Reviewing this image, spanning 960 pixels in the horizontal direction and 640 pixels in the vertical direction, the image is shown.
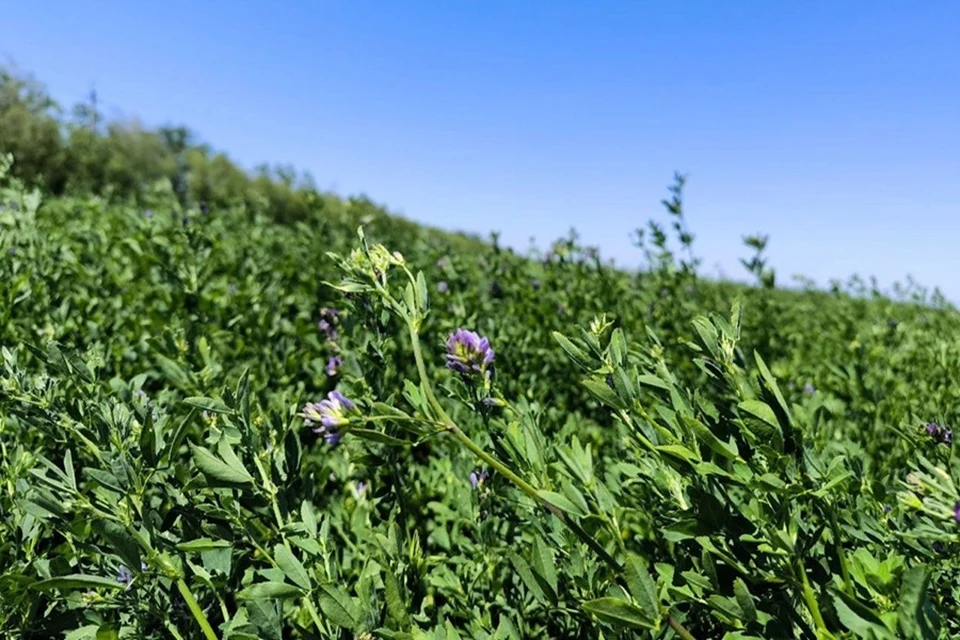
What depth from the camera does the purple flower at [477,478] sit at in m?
1.51

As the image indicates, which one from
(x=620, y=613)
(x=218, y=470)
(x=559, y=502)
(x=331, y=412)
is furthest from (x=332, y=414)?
(x=620, y=613)

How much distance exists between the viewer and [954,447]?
1685mm

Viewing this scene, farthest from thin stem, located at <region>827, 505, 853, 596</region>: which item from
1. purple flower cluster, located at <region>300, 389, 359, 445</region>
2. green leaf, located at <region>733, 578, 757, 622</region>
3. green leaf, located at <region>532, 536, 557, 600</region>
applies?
purple flower cluster, located at <region>300, 389, 359, 445</region>

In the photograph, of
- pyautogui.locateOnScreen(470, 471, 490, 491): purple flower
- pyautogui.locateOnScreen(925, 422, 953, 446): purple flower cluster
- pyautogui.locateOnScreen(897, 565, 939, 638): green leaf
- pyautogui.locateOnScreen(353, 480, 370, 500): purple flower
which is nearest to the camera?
pyautogui.locateOnScreen(897, 565, 939, 638): green leaf

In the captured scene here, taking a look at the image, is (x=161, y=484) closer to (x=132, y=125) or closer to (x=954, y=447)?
(x=954, y=447)

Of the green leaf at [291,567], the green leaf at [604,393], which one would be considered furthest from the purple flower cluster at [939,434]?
the green leaf at [291,567]

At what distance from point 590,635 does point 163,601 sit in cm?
74

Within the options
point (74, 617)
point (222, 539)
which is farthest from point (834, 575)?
point (74, 617)

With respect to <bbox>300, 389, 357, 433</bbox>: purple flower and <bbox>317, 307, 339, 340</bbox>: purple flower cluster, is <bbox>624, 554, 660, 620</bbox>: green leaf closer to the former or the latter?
<bbox>300, 389, 357, 433</bbox>: purple flower

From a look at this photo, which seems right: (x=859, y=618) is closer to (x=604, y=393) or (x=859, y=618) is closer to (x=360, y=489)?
(x=604, y=393)

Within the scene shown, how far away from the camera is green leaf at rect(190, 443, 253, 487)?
1014mm

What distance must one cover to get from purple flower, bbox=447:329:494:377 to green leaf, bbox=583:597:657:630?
43 centimetres

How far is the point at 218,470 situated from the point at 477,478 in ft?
2.30

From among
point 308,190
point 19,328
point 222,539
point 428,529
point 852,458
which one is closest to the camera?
point 222,539
